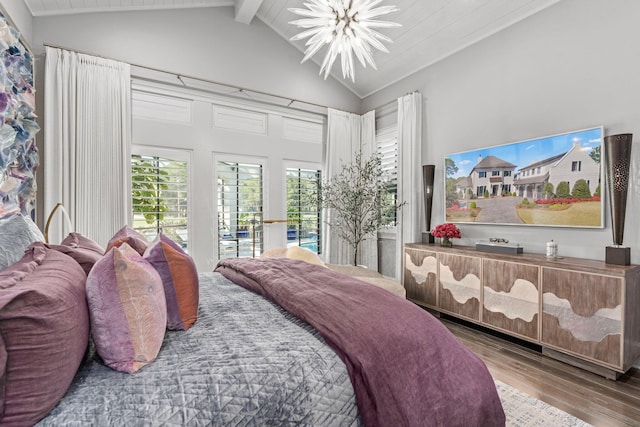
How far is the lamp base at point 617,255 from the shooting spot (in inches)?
88.3

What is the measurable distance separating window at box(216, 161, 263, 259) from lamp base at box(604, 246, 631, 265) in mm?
3265

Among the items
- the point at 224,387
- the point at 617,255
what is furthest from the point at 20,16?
the point at 617,255

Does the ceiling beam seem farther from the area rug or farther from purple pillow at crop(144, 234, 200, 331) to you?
the area rug

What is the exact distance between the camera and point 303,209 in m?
4.48

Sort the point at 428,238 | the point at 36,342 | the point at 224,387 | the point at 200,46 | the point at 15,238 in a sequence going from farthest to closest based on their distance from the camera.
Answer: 1. the point at 428,238
2. the point at 200,46
3. the point at 15,238
4. the point at 224,387
5. the point at 36,342

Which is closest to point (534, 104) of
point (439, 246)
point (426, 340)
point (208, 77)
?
point (439, 246)

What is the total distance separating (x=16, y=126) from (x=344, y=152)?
3.53 meters

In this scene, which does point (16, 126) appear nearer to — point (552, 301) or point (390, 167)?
point (390, 167)

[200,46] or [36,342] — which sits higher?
[200,46]

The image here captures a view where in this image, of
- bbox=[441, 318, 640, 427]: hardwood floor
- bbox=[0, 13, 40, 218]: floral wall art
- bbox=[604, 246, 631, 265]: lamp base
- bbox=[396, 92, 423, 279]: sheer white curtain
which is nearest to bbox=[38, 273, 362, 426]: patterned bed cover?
bbox=[441, 318, 640, 427]: hardwood floor

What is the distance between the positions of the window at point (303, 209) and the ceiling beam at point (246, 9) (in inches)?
75.7

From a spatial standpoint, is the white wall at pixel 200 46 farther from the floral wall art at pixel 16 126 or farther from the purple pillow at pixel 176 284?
the purple pillow at pixel 176 284

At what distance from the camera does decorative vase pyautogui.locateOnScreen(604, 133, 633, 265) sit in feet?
7.39

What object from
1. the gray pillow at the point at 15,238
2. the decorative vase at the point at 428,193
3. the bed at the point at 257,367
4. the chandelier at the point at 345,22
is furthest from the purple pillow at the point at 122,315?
the decorative vase at the point at 428,193
